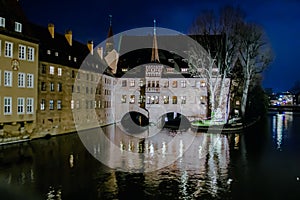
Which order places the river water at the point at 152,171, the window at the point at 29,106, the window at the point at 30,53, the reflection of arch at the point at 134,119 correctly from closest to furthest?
the river water at the point at 152,171
the window at the point at 30,53
the window at the point at 29,106
the reflection of arch at the point at 134,119

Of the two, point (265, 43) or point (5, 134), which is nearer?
point (5, 134)

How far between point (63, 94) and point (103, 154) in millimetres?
16698

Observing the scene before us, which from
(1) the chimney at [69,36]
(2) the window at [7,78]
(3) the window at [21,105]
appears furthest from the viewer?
(1) the chimney at [69,36]

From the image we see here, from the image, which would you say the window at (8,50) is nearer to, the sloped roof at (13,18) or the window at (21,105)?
the sloped roof at (13,18)

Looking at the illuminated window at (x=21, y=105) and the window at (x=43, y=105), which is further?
the window at (x=43, y=105)

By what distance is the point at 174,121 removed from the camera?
58.4 meters

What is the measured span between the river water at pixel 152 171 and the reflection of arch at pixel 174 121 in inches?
753

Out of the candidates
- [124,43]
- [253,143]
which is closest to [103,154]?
[253,143]

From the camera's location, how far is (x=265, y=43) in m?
48.3

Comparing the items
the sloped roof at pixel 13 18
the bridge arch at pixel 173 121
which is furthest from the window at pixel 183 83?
the sloped roof at pixel 13 18

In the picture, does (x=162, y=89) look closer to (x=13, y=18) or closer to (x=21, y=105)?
(x=21, y=105)

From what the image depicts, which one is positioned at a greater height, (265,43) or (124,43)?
(124,43)

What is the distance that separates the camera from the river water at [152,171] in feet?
54.1

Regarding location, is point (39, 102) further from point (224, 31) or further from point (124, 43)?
point (124, 43)
